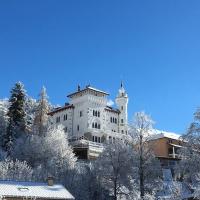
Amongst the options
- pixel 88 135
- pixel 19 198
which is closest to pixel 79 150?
pixel 88 135

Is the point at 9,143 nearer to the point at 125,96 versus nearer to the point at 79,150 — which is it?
the point at 79,150

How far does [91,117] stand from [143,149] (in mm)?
37541

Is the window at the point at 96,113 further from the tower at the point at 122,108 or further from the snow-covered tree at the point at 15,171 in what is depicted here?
the snow-covered tree at the point at 15,171

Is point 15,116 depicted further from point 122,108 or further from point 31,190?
point 122,108

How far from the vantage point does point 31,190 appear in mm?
42875

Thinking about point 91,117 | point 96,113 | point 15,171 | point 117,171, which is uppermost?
point 96,113

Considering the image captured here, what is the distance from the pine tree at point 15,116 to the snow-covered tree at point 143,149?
19741 millimetres

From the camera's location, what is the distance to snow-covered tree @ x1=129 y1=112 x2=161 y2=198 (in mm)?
55594

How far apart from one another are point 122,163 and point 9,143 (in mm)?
18205

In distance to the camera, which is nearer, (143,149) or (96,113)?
(143,149)

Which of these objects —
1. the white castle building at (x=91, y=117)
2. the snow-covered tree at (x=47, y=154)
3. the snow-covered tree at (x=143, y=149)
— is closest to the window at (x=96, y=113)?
the white castle building at (x=91, y=117)

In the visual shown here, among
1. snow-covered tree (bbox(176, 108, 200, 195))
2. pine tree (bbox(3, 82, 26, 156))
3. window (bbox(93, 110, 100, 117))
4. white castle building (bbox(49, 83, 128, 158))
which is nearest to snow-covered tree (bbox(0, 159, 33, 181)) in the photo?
pine tree (bbox(3, 82, 26, 156))

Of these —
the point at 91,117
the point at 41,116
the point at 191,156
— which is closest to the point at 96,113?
the point at 91,117

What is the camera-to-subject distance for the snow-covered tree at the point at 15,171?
54.0 m
